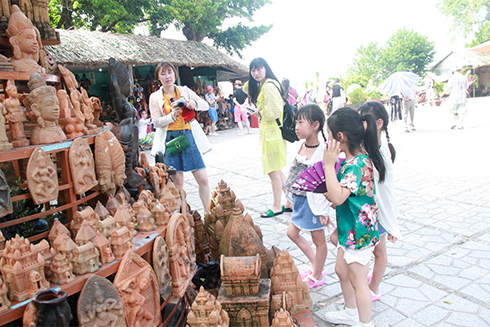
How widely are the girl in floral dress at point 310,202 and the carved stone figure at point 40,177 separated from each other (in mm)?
1721

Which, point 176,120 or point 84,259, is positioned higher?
point 176,120

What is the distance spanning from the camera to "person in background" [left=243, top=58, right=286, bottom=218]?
4566 millimetres

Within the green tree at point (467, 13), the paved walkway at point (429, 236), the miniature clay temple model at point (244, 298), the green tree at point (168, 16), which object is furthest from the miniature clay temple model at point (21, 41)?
the green tree at point (467, 13)

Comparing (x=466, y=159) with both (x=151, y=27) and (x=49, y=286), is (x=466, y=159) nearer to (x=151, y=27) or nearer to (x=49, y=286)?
(x=49, y=286)

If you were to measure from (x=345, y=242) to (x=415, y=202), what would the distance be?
Answer: 325cm

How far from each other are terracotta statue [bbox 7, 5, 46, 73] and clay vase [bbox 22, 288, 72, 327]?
1524mm

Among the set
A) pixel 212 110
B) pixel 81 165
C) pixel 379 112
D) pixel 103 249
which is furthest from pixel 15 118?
pixel 212 110

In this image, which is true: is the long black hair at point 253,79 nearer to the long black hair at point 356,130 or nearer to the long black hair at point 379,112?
the long black hair at point 379,112

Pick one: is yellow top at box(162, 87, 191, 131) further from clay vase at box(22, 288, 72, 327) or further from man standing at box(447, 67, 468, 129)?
man standing at box(447, 67, 468, 129)

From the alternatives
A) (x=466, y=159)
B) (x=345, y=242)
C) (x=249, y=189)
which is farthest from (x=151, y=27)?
(x=345, y=242)

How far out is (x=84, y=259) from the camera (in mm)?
1859

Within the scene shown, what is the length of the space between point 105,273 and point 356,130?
1682mm

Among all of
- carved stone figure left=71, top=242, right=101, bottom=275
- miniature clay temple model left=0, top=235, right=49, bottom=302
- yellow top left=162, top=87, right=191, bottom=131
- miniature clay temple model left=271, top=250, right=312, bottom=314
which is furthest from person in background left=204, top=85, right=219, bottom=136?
miniature clay temple model left=0, top=235, right=49, bottom=302

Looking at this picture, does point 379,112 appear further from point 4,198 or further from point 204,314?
point 4,198
